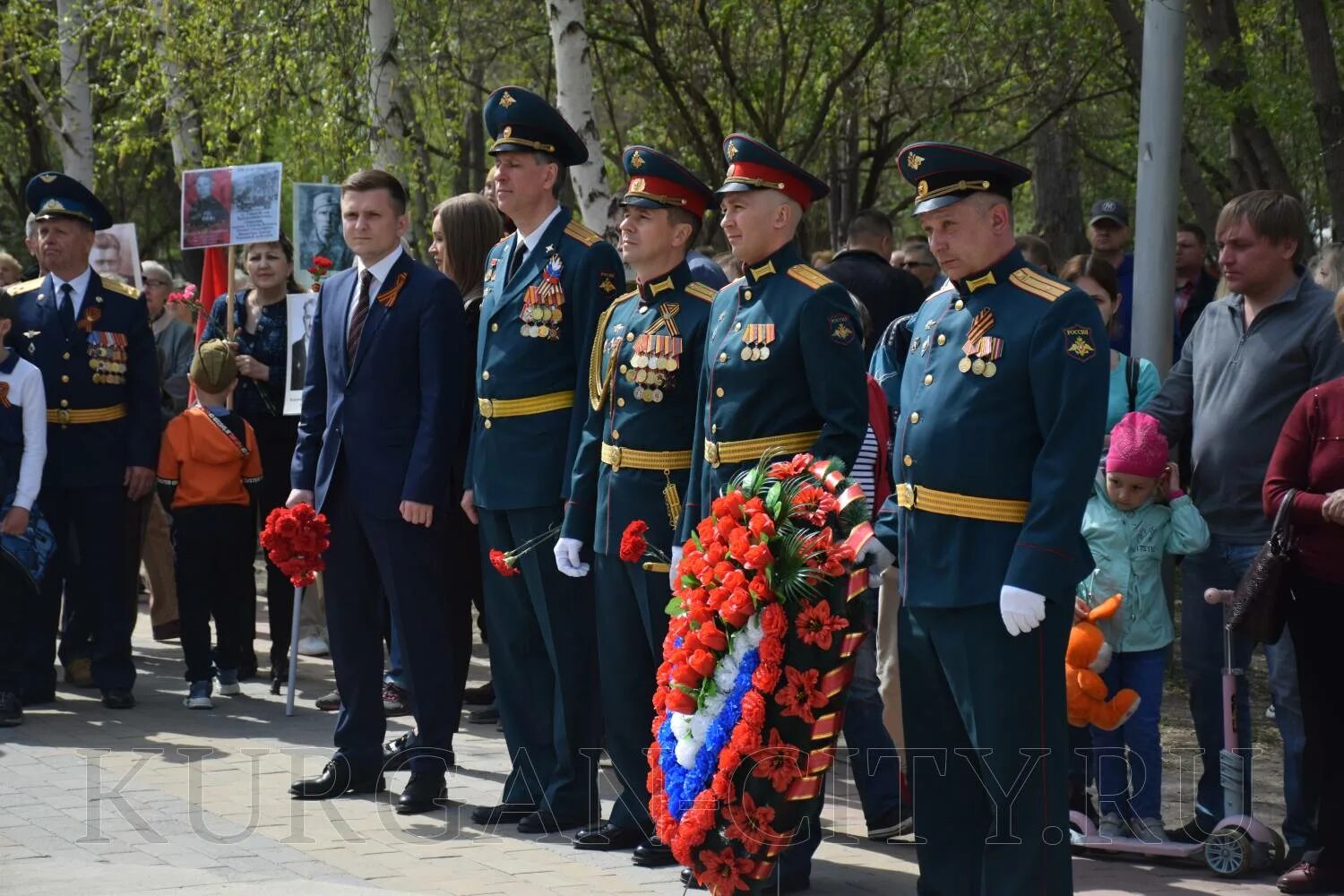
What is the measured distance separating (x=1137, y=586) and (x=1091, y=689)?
515 millimetres

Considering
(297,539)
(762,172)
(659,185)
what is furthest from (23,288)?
(762,172)

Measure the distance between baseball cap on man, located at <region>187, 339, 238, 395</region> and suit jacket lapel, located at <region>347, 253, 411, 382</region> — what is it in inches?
96.1

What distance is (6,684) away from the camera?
8289 mm

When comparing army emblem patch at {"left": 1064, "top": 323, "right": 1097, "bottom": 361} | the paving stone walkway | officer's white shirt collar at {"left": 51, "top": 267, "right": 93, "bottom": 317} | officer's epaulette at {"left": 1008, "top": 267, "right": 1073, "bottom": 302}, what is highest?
officer's white shirt collar at {"left": 51, "top": 267, "right": 93, "bottom": 317}

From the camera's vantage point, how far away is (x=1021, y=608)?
Result: 4.60 meters

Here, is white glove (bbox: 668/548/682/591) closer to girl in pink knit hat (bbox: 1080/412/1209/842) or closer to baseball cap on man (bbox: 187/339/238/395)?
girl in pink knit hat (bbox: 1080/412/1209/842)

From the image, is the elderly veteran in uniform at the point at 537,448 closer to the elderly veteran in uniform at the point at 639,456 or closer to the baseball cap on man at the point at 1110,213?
the elderly veteran in uniform at the point at 639,456

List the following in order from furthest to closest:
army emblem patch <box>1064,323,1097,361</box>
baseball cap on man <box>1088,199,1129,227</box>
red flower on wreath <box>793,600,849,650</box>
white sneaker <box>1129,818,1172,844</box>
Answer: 1. baseball cap on man <box>1088,199,1129,227</box>
2. white sneaker <box>1129,818,1172,844</box>
3. red flower on wreath <box>793,600,849,650</box>
4. army emblem patch <box>1064,323,1097,361</box>

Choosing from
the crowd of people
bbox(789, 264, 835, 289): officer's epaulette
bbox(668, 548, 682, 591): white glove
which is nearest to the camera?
the crowd of people

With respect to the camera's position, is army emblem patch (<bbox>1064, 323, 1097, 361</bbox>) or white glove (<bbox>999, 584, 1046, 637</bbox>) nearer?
white glove (<bbox>999, 584, 1046, 637</bbox>)

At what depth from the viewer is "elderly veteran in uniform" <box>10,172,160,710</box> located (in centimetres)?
863

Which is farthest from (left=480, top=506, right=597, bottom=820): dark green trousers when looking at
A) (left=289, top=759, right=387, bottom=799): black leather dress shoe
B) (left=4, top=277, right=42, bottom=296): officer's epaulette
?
(left=4, top=277, right=42, bottom=296): officer's epaulette

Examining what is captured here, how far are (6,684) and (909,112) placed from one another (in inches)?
536

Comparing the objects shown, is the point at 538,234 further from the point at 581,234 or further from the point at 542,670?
the point at 542,670
